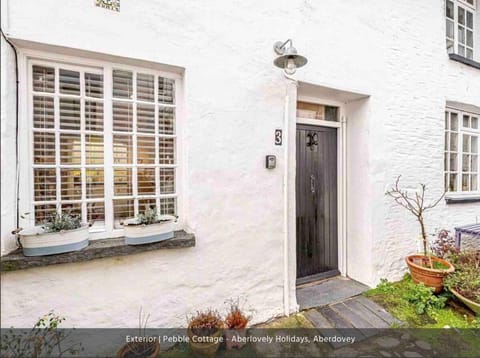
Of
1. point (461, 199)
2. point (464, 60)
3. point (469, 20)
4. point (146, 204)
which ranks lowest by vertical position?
point (461, 199)

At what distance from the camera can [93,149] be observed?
2.32m

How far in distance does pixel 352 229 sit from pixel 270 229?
5.37 ft

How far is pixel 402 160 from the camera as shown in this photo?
381 cm

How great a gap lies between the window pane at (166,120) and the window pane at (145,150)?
0.15 m

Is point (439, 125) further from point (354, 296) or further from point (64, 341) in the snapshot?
point (64, 341)

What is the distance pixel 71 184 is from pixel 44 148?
367mm

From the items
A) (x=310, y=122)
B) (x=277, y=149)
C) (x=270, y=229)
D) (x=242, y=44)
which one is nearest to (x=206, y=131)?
(x=277, y=149)

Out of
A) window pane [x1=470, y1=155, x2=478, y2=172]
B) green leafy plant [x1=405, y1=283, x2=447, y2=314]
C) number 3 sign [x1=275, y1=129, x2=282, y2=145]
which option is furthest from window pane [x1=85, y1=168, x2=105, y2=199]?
window pane [x1=470, y1=155, x2=478, y2=172]

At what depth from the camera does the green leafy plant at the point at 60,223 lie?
2029mm

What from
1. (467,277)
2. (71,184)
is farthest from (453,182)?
(71,184)

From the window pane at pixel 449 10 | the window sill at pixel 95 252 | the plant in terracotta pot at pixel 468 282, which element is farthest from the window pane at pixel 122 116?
the window pane at pixel 449 10

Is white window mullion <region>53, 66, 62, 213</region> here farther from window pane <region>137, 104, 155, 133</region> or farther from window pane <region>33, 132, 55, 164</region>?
window pane <region>137, 104, 155, 133</region>

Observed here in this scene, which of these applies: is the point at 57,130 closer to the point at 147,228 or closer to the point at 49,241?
the point at 49,241

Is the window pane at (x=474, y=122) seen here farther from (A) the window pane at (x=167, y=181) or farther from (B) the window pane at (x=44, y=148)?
(B) the window pane at (x=44, y=148)
